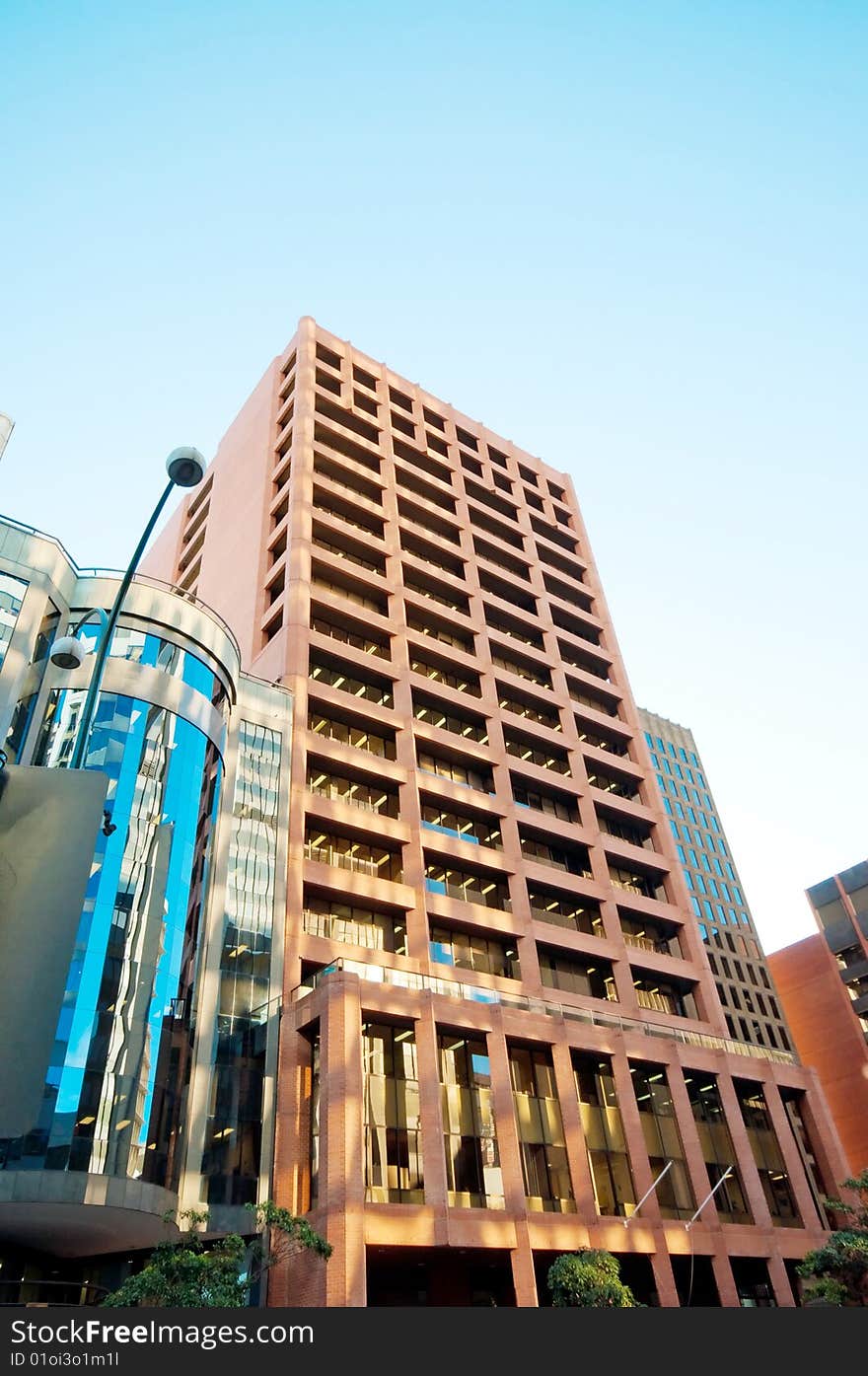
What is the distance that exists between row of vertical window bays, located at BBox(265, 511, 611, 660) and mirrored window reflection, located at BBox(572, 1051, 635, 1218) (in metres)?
29.8

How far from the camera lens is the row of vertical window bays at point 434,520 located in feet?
220

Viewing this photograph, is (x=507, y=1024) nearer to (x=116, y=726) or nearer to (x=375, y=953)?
Result: (x=375, y=953)

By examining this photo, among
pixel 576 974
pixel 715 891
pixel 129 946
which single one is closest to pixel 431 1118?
pixel 129 946

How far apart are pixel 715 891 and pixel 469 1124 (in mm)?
78922

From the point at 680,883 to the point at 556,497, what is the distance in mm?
40613

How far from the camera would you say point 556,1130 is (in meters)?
44.0

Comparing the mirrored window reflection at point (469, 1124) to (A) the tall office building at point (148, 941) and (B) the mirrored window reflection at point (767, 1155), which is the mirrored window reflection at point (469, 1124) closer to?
(A) the tall office building at point (148, 941)

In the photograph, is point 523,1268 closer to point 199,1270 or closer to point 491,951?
point 199,1270

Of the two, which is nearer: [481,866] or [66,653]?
[66,653]

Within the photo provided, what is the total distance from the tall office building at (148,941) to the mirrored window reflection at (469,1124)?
298 inches

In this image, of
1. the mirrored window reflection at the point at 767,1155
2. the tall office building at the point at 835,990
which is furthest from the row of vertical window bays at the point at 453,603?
the tall office building at the point at 835,990

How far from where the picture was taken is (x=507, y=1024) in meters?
43.8

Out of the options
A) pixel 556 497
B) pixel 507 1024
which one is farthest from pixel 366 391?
pixel 507 1024

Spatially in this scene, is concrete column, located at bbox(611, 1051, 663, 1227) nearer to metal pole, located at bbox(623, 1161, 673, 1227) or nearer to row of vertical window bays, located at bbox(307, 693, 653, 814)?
metal pole, located at bbox(623, 1161, 673, 1227)
